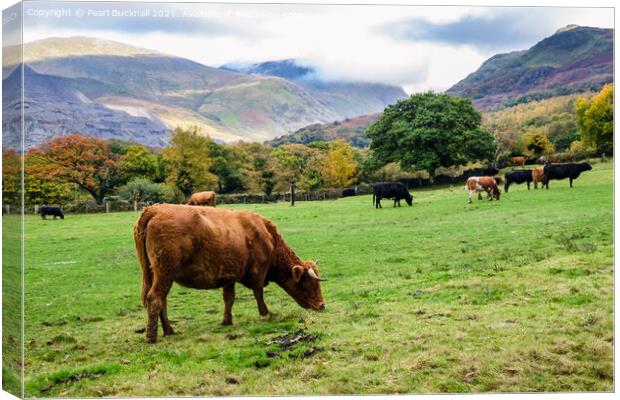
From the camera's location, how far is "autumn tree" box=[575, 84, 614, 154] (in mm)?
9414

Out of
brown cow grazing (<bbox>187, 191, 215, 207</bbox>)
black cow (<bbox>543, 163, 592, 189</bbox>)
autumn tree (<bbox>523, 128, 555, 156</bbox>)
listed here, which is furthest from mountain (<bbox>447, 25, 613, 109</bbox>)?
brown cow grazing (<bbox>187, 191, 215, 207</bbox>)

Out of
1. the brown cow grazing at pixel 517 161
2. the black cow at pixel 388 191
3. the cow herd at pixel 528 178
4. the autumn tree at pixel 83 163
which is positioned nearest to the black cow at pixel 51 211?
the autumn tree at pixel 83 163

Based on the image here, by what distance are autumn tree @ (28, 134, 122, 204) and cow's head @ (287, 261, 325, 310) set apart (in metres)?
2.97

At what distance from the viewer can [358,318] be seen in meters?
8.94

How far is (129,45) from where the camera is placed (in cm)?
912

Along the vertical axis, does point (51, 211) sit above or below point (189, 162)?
below

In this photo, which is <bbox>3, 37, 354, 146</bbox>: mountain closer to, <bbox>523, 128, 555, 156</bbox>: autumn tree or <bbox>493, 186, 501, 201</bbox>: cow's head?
<bbox>523, 128, 555, 156</bbox>: autumn tree

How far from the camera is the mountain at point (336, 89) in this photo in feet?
33.0

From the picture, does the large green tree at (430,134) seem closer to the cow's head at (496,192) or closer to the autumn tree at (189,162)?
the cow's head at (496,192)

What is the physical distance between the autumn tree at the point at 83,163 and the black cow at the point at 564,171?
691 centimetres

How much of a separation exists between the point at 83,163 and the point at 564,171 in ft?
25.6

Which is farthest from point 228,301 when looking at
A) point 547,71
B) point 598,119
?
point 547,71

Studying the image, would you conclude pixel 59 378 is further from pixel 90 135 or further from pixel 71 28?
pixel 71 28

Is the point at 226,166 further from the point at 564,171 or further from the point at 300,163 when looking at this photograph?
the point at 564,171
